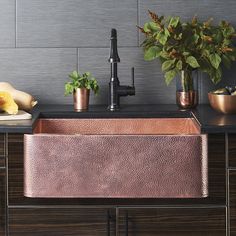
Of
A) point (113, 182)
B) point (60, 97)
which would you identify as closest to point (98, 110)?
point (60, 97)

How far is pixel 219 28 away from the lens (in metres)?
3.30

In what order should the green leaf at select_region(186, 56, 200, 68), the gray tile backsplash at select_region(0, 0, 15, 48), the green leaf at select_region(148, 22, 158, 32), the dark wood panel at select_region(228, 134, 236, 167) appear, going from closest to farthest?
the dark wood panel at select_region(228, 134, 236, 167), the green leaf at select_region(186, 56, 200, 68), the green leaf at select_region(148, 22, 158, 32), the gray tile backsplash at select_region(0, 0, 15, 48)

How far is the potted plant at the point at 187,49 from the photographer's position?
125 inches

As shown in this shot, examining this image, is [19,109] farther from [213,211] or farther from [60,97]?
A: [213,211]

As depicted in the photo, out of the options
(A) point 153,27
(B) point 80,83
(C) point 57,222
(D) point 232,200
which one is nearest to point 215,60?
(A) point 153,27

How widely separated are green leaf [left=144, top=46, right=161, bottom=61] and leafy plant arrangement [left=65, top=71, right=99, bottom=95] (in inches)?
9.8

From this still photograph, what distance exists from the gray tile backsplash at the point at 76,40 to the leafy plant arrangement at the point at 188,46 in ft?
0.44

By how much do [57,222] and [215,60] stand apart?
0.99m

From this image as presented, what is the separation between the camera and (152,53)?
325cm

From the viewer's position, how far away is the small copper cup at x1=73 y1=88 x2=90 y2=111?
319 cm

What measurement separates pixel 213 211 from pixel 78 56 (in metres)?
1.09

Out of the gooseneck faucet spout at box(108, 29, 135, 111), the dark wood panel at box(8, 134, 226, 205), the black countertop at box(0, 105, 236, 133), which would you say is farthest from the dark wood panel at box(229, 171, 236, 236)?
the gooseneck faucet spout at box(108, 29, 135, 111)

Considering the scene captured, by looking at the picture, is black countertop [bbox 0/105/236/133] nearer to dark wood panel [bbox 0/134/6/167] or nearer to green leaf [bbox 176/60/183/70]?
dark wood panel [bbox 0/134/6/167]

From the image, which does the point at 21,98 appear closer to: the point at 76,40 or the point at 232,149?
the point at 76,40
